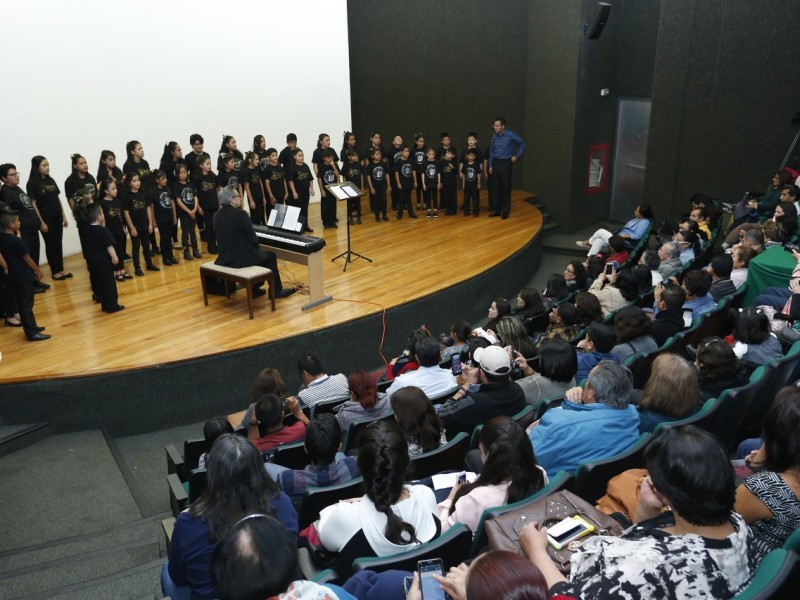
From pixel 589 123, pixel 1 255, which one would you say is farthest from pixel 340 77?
pixel 1 255

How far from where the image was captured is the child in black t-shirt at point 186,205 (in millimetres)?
7660

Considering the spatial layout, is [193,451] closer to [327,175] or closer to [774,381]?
[774,381]

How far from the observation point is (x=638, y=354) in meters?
4.05

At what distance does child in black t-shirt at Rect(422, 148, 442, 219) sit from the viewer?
1002 centimetres

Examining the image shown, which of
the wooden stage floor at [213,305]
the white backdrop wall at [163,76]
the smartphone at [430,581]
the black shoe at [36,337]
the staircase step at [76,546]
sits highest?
the white backdrop wall at [163,76]

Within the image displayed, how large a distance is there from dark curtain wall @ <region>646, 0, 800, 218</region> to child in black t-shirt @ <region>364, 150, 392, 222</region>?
384cm

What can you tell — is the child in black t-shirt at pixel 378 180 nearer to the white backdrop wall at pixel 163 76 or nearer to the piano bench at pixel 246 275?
the white backdrop wall at pixel 163 76

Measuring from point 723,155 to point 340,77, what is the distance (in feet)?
19.1

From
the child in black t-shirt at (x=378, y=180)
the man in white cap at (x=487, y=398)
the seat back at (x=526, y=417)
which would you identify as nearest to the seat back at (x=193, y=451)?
the man in white cap at (x=487, y=398)

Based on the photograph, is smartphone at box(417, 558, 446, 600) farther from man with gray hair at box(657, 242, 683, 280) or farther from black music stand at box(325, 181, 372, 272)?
black music stand at box(325, 181, 372, 272)

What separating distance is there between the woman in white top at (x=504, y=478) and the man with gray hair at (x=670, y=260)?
4326 mm

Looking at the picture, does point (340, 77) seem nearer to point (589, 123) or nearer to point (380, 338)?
point (589, 123)

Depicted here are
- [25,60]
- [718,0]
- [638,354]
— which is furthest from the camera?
[718,0]

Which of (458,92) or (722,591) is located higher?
(458,92)
